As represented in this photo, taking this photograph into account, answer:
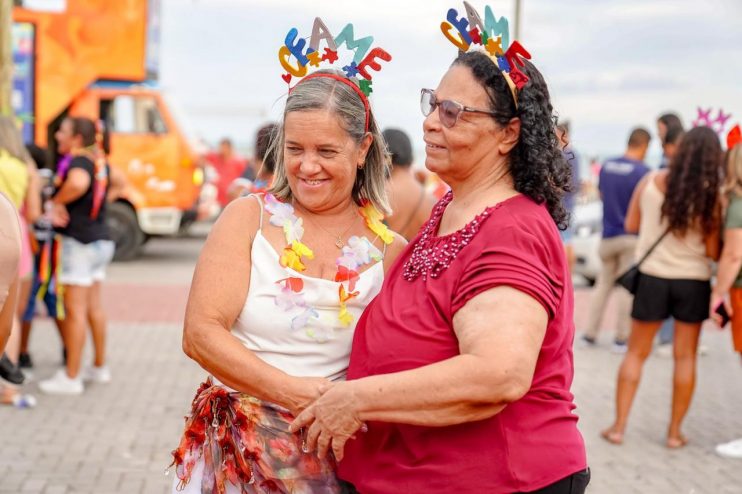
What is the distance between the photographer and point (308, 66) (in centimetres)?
276

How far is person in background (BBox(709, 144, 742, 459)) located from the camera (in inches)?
230

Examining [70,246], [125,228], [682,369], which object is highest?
[70,246]

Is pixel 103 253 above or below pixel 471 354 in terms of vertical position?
below

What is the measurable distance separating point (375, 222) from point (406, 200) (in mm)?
3021

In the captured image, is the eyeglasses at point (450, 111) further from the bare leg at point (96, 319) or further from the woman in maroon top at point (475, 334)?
the bare leg at point (96, 319)

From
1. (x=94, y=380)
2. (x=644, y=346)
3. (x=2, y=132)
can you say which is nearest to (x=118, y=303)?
(x=94, y=380)

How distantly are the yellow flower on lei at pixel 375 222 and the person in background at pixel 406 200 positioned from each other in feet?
8.78

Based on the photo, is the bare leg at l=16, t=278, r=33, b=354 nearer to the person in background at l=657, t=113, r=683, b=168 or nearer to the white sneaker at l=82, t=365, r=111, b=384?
the white sneaker at l=82, t=365, r=111, b=384

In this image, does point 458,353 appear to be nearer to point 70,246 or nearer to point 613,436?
point 613,436

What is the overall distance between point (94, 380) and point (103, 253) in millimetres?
1054

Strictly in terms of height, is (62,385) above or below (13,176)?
below

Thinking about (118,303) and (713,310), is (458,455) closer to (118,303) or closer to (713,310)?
(713,310)

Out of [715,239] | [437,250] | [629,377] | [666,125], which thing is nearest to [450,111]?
[437,250]

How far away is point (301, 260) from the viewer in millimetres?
2658
